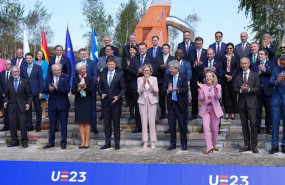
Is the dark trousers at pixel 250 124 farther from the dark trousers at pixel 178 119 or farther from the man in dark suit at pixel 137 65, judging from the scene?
the man in dark suit at pixel 137 65

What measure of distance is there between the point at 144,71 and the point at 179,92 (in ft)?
2.81

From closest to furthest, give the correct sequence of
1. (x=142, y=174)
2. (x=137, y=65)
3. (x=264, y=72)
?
(x=142, y=174) < (x=264, y=72) < (x=137, y=65)

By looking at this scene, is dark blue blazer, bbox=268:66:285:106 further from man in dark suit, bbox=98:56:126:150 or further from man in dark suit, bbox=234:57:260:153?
man in dark suit, bbox=98:56:126:150

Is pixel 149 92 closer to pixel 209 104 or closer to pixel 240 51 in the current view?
pixel 209 104

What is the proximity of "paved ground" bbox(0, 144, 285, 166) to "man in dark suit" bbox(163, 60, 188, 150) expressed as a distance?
0.31m

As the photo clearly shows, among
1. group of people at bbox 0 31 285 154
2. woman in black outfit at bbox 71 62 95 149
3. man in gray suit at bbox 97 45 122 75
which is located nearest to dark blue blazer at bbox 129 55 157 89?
group of people at bbox 0 31 285 154

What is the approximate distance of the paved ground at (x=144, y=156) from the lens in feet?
20.8

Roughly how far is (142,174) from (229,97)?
17.9 ft

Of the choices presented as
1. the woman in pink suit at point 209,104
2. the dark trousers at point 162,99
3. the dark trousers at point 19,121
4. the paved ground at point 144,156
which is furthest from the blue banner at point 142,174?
the dark trousers at point 162,99

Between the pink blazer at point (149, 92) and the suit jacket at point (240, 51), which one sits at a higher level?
the suit jacket at point (240, 51)

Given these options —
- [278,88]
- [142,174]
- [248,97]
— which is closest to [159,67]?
[248,97]

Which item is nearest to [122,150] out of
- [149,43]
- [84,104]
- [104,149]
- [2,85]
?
[104,149]

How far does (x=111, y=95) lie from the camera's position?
25.2ft

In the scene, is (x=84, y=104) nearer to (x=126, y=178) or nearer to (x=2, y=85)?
(x=2, y=85)
